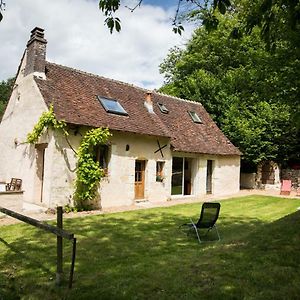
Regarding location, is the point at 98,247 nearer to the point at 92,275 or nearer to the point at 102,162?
the point at 92,275

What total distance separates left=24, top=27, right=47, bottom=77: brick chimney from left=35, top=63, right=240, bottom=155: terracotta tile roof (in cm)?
50

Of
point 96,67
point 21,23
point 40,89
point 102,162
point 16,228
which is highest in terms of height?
point 96,67

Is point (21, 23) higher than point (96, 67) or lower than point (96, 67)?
lower

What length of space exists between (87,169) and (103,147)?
1.77 meters

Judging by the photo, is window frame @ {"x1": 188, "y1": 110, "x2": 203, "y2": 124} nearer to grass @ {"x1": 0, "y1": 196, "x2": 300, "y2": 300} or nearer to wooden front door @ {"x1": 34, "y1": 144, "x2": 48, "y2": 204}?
wooden front door @ {"x1": 34, "y1": 144, "x2": 48, "y2": 204}

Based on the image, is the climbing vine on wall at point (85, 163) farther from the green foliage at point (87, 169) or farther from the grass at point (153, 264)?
the grass at point (153, 264)

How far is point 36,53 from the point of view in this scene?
15062 mm

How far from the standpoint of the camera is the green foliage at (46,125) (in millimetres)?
13414

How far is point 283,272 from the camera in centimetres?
538

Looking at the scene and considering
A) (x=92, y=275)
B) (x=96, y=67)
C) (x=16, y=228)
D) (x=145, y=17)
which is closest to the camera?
(x=145, y=17)

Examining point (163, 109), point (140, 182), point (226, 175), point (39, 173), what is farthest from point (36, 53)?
point (226, 175)

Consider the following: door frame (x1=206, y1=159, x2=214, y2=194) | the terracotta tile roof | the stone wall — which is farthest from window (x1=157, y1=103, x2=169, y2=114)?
the stone wall

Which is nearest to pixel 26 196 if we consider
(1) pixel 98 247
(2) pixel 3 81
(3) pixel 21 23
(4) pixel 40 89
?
(4) pixel 40 89

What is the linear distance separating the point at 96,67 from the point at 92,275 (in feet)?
93.5
